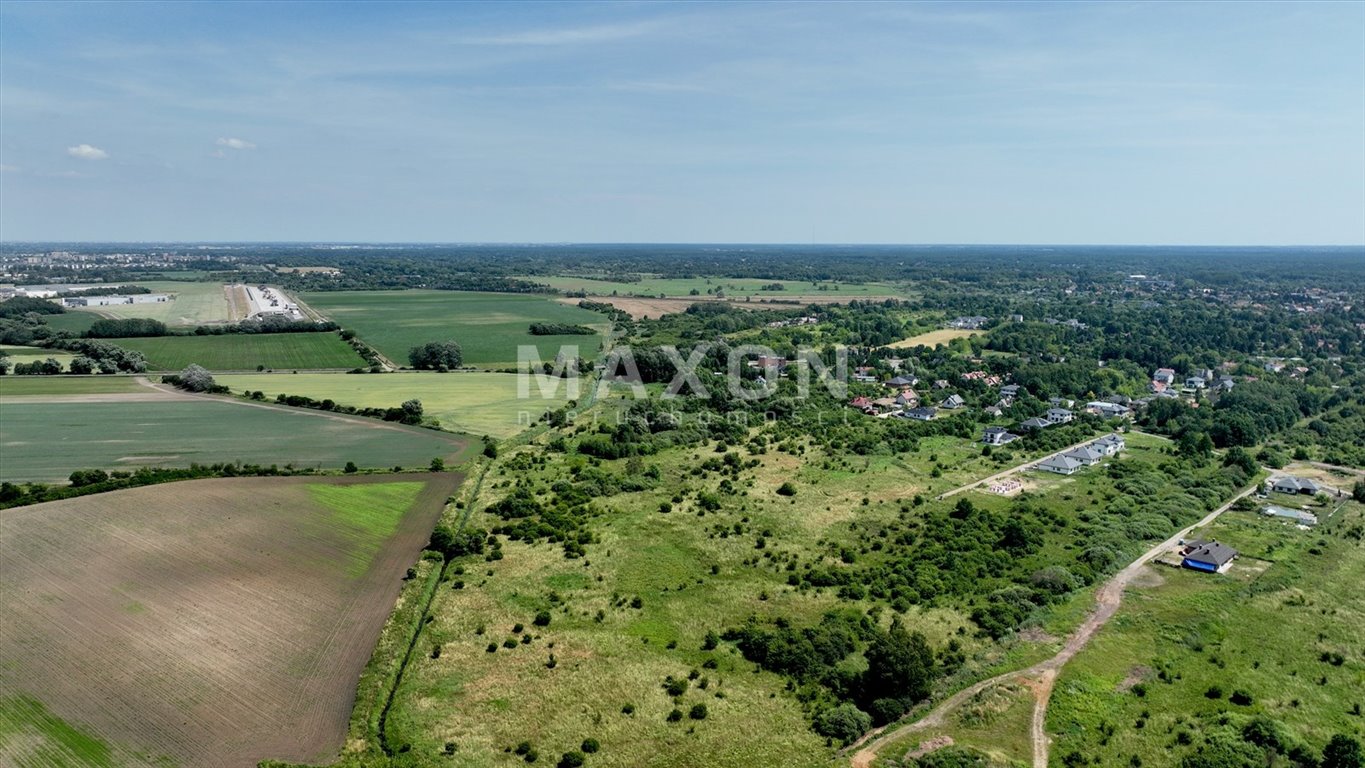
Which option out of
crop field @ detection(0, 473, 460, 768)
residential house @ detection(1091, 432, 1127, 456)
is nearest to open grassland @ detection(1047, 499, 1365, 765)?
residential house @ detection(1091, 432, 1127, 456)

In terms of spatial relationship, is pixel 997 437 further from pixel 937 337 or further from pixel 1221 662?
pixel 937 337

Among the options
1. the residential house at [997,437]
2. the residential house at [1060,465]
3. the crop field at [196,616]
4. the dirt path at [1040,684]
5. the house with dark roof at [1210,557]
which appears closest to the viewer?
the crop field at [196,616]

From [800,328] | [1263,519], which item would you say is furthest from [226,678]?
[800,328]

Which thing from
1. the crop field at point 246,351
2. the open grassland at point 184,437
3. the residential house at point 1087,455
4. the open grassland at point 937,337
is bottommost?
the residential house at point 1087,455

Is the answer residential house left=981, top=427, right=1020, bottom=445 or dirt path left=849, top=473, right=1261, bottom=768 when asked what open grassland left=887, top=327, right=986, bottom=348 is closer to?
residential house left=981, top=427, right=1020, bottom=445

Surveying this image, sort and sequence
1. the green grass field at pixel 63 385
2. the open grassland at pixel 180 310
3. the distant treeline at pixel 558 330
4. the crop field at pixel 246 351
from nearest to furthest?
the green grass field at pixel 63 385 → the crop field at pixel 246 351 → the distant treeline at pixel 558 330 → the open grassland at pixel 180 310

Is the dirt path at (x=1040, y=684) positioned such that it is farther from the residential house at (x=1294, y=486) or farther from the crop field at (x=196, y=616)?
the residential house at (x=1294, y=486)

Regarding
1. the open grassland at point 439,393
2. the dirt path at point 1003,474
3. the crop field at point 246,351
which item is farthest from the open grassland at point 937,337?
the crop field at point 246,351

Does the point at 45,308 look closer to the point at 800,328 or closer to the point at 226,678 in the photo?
the point at 800,328
